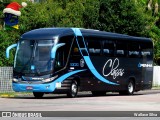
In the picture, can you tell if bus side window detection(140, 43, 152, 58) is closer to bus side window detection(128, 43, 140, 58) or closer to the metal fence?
bus side window detection(128, 43, 140, 58)

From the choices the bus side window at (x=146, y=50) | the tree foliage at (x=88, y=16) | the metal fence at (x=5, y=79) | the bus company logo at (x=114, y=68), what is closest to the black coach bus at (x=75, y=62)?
the bus company logo at (x=114, y=68)

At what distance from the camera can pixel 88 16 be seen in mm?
44344

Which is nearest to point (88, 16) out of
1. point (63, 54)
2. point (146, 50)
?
point (146, 50)

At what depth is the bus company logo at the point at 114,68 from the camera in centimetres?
3317

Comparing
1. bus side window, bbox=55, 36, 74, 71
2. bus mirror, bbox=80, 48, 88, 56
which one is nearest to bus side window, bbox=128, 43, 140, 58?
bus mirror, bbox=80, 48, 88, 56

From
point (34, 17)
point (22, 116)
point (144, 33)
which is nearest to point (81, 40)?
point (34, 17)

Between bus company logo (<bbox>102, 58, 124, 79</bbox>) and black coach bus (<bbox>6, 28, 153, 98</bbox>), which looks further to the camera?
bus company logo (<bbox>102, 58, 124, 79</bbox>)

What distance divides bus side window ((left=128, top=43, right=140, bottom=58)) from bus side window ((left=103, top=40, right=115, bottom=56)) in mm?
1709

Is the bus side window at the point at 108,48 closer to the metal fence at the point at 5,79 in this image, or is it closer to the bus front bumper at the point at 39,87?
the bus front bumper at the point at 39,87

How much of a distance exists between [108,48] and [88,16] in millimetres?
11637

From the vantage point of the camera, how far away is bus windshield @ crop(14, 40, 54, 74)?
28.6 metres

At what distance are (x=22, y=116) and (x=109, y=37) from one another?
54.9 ft

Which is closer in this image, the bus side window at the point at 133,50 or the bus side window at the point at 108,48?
the bus side window at the point at 108,48

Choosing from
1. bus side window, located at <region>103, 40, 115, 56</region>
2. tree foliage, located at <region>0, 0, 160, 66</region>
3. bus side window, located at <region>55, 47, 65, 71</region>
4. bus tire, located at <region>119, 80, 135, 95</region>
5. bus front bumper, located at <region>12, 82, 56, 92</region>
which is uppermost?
tree foliage, located at <region>0, 0, 160, 66</region>
